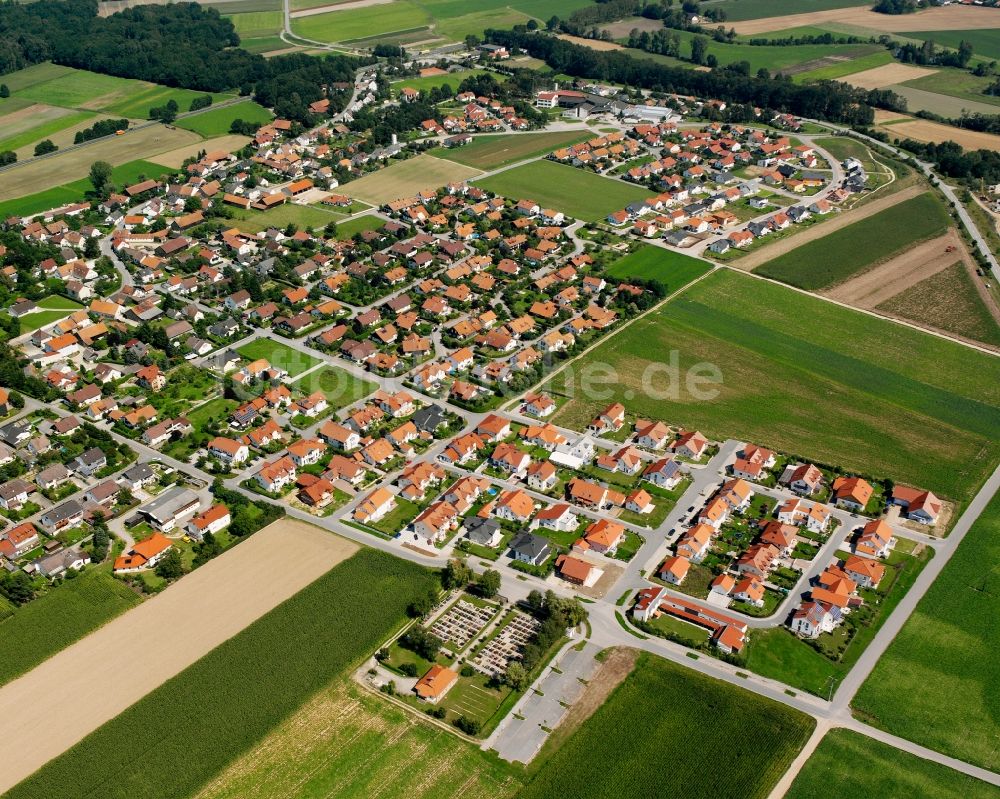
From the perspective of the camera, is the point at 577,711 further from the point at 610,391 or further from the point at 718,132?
the point at 718,132

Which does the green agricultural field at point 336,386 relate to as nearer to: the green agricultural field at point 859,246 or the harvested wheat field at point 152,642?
the harvested wheat field at point 152,642

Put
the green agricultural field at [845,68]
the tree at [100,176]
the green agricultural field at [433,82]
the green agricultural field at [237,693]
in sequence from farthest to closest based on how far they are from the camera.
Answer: the green agricultural field at [845,68] < the green agricultural field at [433,82] < the tree at [100,176] < the green agricultural field at [237,693]

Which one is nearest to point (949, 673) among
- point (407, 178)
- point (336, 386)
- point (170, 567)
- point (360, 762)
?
point (360, 762)

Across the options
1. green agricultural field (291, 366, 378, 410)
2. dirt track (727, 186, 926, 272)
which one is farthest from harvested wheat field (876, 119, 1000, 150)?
green agricultural field (291, 366, 378, 410)

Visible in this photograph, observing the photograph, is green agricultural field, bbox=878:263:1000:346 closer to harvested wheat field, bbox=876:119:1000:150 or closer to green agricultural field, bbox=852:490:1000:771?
green agricultural field, bbox=852:490:1000:771

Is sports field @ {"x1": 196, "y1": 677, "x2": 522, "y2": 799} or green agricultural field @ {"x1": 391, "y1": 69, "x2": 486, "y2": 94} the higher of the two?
green agricultural field @ {"x1": 391, "y1": 69, "x2": 486, "y2": 94}

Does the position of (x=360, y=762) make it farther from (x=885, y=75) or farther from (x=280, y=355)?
(x=885, y=75)

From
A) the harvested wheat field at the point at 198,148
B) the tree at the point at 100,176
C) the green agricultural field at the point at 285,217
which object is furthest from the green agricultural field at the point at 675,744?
the harvested wheat field at the point at 198,148
